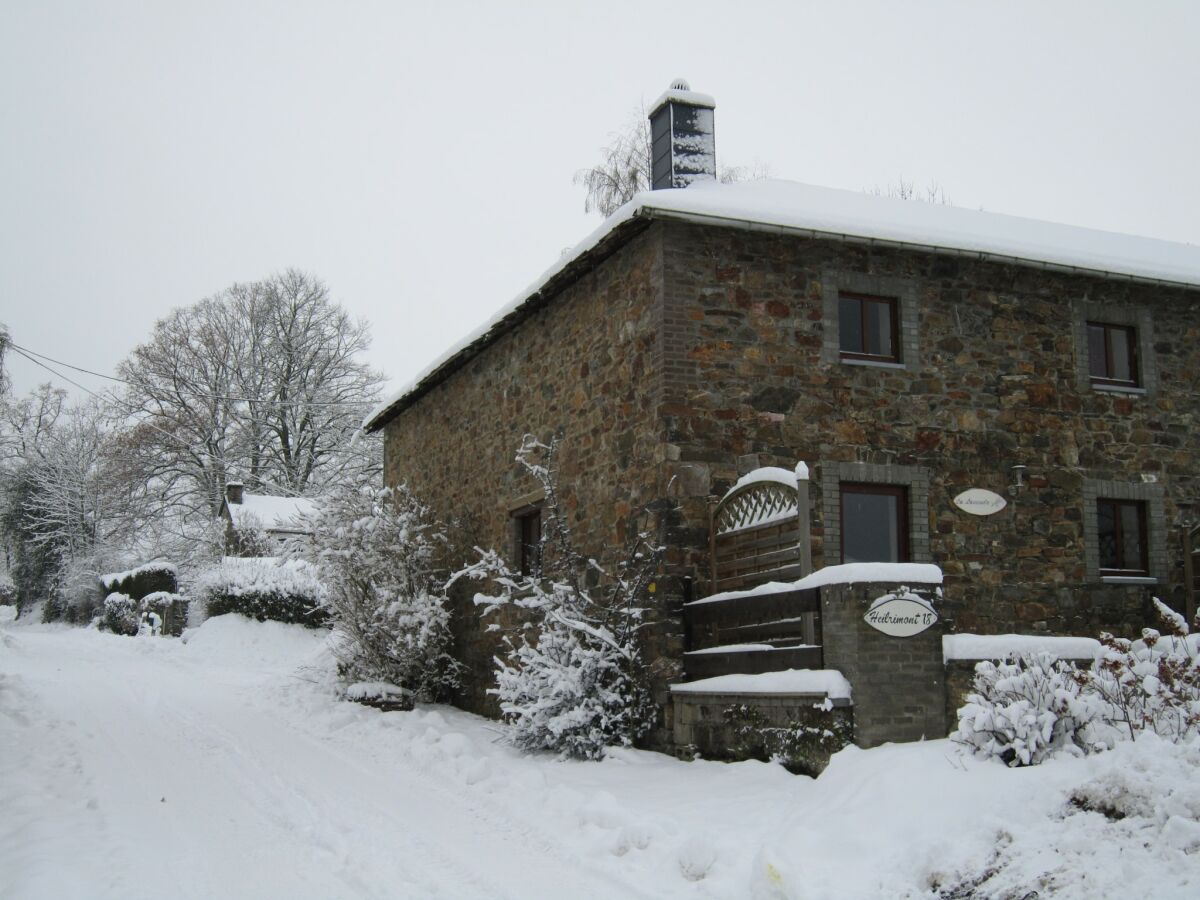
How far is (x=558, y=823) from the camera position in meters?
7.33

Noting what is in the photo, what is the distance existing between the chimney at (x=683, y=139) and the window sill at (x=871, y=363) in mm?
3254

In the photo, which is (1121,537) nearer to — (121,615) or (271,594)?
(271,594)

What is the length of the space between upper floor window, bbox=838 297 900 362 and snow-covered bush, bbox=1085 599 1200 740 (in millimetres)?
5112

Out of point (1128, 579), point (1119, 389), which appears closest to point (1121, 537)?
point (1128, 579)

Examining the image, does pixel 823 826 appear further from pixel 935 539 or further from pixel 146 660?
pixel 146 660

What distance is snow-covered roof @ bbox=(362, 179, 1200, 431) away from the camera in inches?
407

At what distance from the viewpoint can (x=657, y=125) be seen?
13531 millimetres

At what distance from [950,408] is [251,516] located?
24.1m

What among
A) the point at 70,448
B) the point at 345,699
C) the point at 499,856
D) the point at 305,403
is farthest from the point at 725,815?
the point at 70,448

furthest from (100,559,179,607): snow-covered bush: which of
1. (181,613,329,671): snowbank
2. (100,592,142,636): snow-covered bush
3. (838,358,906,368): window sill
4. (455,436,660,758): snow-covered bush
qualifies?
(838,358,906,368): window sill

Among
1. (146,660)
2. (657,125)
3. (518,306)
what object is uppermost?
(657,125)

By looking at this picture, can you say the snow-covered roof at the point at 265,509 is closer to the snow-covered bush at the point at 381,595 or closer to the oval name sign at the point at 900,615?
the snow-covered bush at the point at 381,595

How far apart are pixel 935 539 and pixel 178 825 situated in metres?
7.27

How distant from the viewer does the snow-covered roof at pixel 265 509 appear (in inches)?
1227
